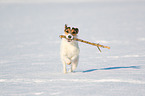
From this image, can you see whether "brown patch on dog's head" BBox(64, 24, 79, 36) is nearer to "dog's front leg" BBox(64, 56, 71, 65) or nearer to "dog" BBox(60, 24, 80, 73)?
"dog" BBox(60, 24, 80, 73)

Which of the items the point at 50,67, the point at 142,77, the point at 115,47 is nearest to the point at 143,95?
the point at 142,77

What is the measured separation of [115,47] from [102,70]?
14.1ft

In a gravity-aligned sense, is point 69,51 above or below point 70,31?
below

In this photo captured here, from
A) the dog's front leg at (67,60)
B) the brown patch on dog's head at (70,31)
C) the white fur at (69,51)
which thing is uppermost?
the brown patch on dog's head at (70,31)

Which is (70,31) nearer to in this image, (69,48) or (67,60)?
(69,48)

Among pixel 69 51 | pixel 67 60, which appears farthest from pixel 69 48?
pixel 67 60

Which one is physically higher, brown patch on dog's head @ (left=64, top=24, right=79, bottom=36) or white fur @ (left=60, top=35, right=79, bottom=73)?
brown patch on dog's head @ (left=64, top=24, right=79, bottom=36)

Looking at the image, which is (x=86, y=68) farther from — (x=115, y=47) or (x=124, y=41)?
(x=124, y=41)

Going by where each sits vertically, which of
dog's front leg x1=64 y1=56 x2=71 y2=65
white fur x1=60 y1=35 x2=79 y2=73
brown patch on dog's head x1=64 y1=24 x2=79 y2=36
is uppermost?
brown patch on dog's head x1=64 y1=24 x2=79 y2=36

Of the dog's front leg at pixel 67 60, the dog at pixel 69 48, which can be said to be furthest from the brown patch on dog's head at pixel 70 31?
the dog's front leg at pixel 67 60

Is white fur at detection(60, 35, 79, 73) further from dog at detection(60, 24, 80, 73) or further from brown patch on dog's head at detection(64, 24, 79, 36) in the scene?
brown patch on dog's head at detection(64, 24, 79, 36)

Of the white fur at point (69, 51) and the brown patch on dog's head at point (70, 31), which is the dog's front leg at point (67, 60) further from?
the brown patch on dog's head at point (70, 31)

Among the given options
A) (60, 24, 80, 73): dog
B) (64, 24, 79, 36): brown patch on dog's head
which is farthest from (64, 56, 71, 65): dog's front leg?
(64, 24, 79, 36): brown patch on dog's head

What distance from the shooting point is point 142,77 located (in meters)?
6.55
